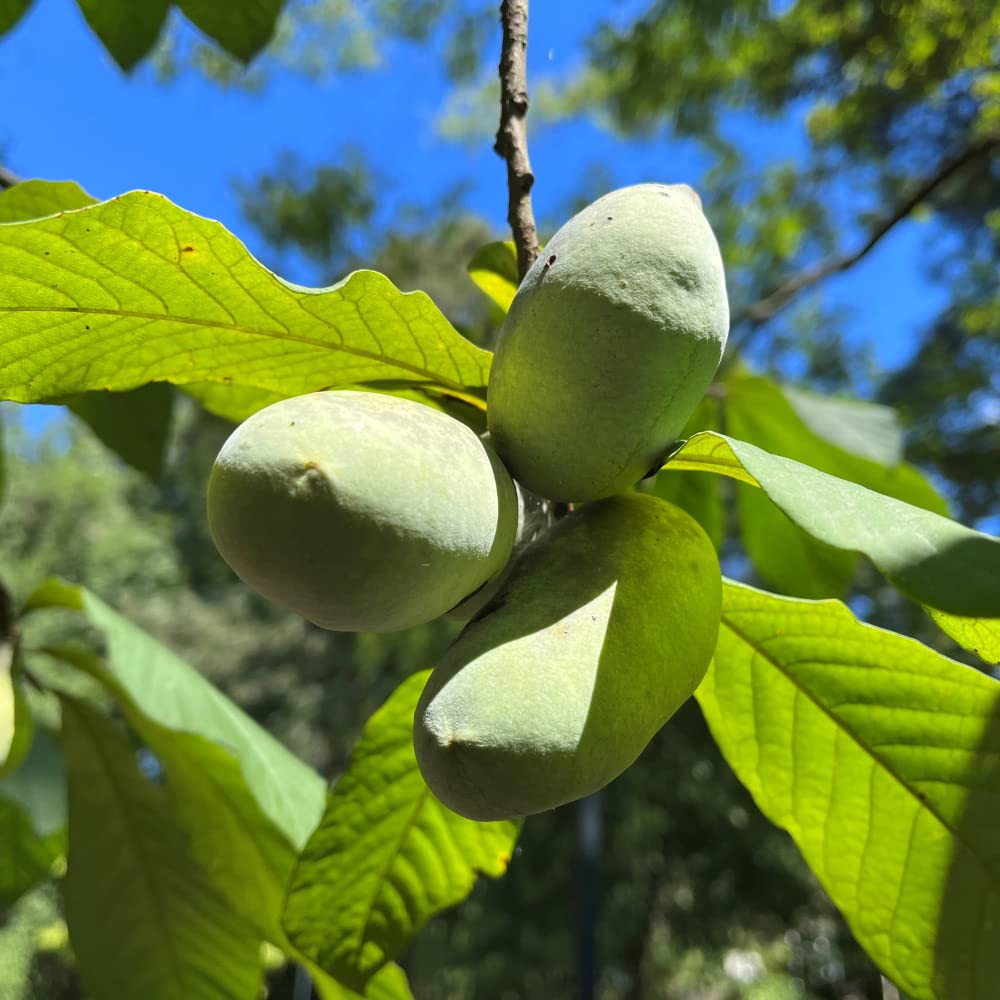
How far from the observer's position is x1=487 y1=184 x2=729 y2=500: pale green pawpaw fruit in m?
0.44

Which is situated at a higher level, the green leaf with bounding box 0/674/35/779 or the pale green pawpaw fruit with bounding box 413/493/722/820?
the pale green pawpaw fruit with bounding box 413/493/722/820

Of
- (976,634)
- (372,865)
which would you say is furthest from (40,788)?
(976,634)

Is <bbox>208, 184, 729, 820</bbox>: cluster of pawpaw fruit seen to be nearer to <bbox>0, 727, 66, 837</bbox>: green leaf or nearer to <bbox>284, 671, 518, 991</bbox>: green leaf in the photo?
<bbox>284, 671, 518, 991</bbox>: green leaf

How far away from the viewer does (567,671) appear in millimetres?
399

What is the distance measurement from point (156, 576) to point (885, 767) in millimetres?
14437

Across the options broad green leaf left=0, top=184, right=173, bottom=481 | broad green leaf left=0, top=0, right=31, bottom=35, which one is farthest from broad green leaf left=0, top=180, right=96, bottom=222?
broad green leaf left=0, top=0, right=31, bottom=35

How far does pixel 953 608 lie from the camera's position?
0.34m

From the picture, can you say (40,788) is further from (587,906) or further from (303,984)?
(587,906)

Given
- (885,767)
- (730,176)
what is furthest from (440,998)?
(885,767)

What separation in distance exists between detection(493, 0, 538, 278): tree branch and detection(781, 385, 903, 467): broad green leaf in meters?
0.65

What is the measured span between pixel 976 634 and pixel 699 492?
0.55 meters

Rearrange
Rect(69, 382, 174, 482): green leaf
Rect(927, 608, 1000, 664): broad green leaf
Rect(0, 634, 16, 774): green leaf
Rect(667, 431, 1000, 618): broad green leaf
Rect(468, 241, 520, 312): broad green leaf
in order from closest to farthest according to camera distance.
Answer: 1. Rect(667, 431, 1000, 618): broad green leaf
2. Rect(927, 608, 1000, 664): broad green leaf
3. Rect(468, 241, 520, 312): broad green leaf
4. Rect(0, 634, 16, 774): green leaf
5. Rect(69, 382, 174, 482): green leaf

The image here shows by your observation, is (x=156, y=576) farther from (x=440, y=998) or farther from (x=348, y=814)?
(x=348, y=814)

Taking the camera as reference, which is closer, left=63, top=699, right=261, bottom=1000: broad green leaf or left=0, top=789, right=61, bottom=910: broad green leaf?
left=63, top=699, right=261, bottom=1000: broad green leaf
